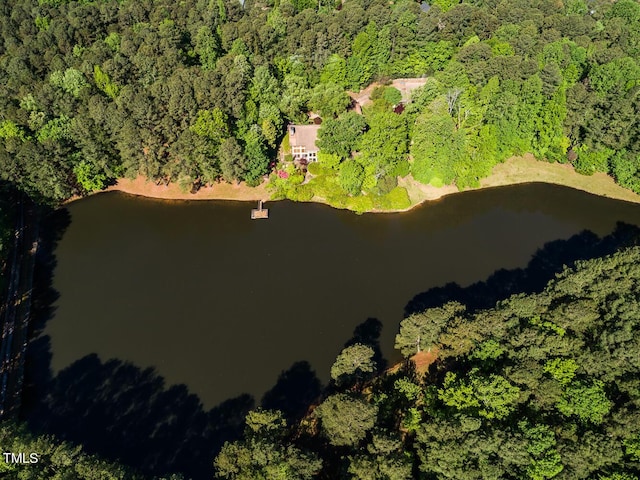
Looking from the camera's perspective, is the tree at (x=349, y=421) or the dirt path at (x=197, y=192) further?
the dirt path at (x=197, y=192)

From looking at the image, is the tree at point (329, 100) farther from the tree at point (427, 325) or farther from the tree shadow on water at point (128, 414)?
the tree shadow on water at point (128, 414)

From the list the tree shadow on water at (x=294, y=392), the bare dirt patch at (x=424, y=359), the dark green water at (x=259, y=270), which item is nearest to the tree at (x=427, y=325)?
the bare dirt patch at (x=424, y=359)

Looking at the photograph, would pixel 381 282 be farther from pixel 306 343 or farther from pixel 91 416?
pixel 91 416

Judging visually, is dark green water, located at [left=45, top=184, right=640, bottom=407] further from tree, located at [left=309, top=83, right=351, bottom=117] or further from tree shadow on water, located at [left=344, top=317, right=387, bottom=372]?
tree, located at [left=309, top=83, right=351, bottom=117]

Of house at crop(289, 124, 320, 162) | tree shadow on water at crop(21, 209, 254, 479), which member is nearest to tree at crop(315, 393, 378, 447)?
tree shadow on water at crop(21, 209, 254, 479)

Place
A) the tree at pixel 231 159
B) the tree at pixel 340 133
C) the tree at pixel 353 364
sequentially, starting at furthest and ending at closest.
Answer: the tree at pixel 340 133
the tree at pixel 231 159
the tree at pixel 353 364

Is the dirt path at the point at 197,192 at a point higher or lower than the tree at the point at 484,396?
higher

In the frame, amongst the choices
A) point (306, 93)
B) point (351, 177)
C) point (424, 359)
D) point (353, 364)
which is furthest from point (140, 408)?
point (306, 93)

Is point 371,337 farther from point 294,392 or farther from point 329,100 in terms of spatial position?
point 329,100

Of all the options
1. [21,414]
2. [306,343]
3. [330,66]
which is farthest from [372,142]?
[21,414]
